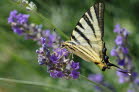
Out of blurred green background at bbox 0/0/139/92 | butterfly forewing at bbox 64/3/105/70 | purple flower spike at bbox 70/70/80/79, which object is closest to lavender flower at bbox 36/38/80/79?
purple flower spike at bbox 70/70/80/79

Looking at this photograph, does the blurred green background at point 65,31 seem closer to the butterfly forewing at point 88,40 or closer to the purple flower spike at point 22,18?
the purple flower spike at point 22,18

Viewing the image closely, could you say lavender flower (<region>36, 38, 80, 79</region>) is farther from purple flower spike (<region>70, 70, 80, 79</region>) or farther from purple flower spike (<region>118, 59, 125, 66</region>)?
purple flower spike (<region>118, 59, 125, 66</region>)

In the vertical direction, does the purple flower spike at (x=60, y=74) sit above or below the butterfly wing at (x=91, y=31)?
below

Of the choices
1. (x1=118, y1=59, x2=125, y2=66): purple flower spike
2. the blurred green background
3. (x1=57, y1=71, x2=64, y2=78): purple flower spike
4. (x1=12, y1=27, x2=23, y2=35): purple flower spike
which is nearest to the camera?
(x1=57, y1=71, x2=64, y2=78): purple flower spike

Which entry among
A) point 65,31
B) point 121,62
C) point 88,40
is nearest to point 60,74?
point 88,40

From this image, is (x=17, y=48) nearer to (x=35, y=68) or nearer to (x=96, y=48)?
(x=35, y=68)

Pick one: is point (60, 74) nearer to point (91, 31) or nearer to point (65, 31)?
point (91, 31)

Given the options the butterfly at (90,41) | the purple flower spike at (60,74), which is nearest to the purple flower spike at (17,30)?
the butterfly at (90,41)

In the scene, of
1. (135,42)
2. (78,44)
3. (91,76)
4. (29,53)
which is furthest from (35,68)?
(78,44)
